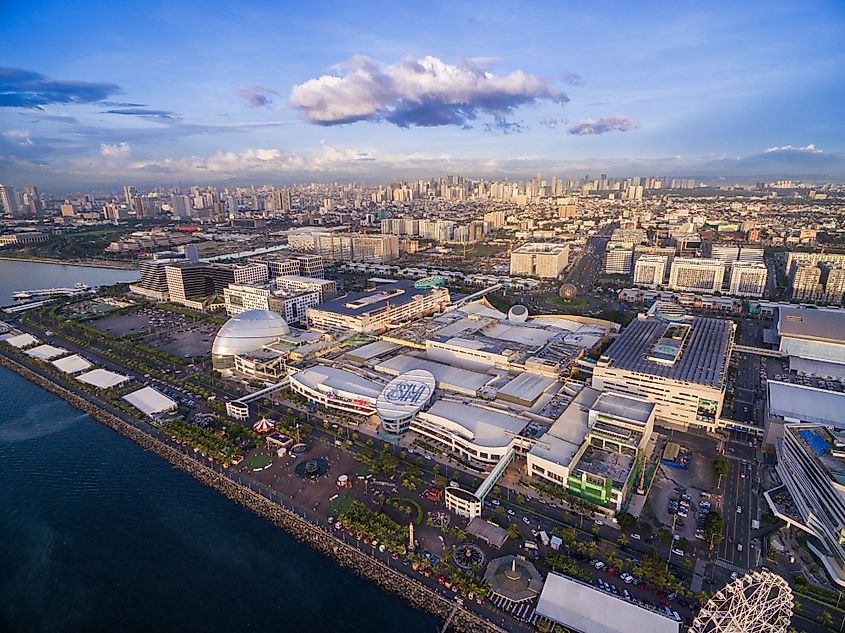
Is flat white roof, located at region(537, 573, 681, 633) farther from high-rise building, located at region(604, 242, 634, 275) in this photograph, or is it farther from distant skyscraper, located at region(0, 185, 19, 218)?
distant skyscraper, located at region(0, 185, 19, 218)

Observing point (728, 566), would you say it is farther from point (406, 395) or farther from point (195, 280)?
point (195, 280)

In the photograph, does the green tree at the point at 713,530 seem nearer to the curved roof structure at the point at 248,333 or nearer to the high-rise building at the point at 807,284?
the curved roof structure at the point at 248,333

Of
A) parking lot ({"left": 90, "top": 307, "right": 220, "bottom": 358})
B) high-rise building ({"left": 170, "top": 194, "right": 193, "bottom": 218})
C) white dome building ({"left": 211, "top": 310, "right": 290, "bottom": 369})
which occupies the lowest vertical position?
parking lot ({"left": 90, "top": 307, "right": 220, "bottom": 358})

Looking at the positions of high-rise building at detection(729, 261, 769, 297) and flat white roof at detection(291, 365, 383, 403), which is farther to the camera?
high-rise building at detection(729, 261, 769, 297)

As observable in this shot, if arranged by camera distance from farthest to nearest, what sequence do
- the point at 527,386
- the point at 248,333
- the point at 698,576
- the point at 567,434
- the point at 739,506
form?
the point at 248,333 → the point at 527,386 → the point at 567,434 → the point at 739,506 → the point at 698,576

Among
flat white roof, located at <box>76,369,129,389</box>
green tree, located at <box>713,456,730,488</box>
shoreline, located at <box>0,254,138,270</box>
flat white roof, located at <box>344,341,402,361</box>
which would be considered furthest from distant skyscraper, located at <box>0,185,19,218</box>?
green tree, located at <box>713,456,730,488</box>

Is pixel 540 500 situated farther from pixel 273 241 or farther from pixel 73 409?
pixel 273 241

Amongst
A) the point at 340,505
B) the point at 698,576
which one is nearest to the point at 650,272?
the point at 698,576
